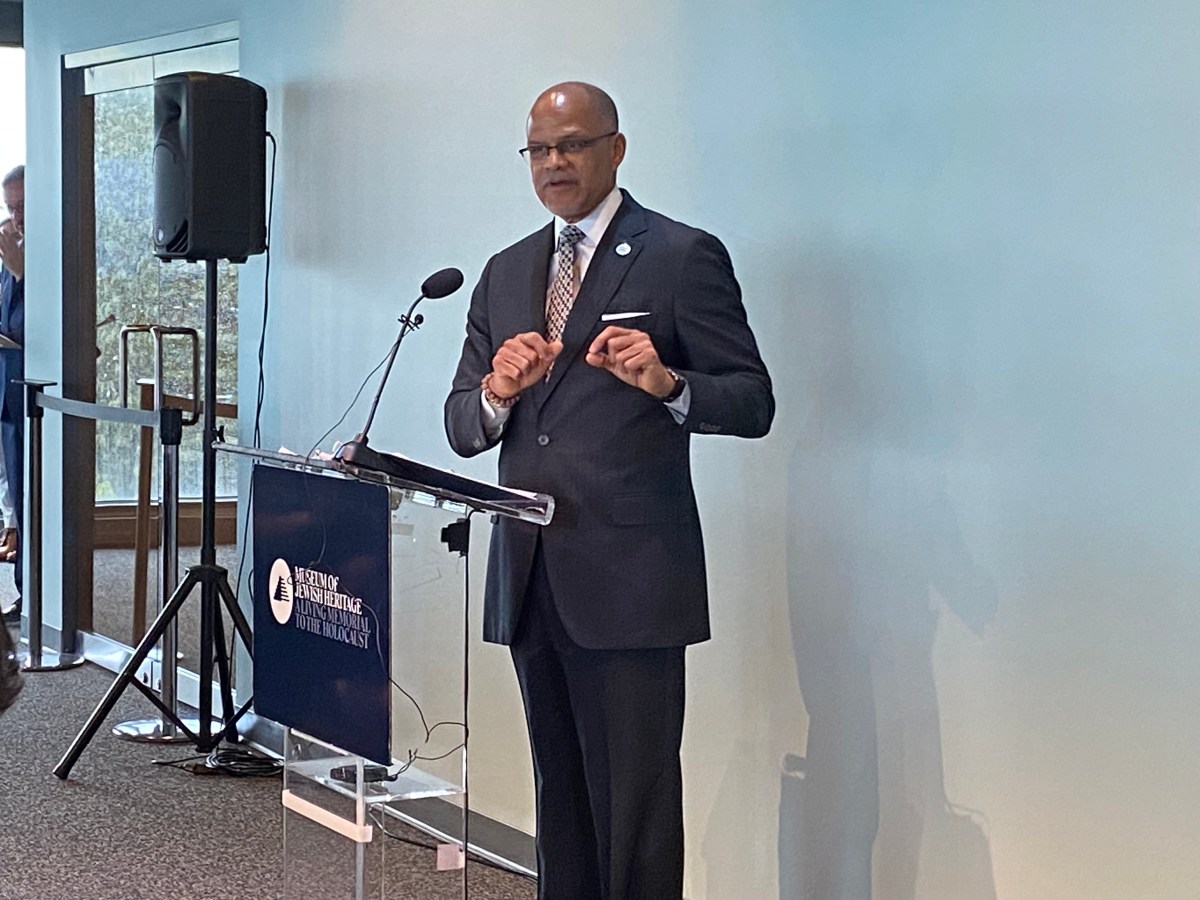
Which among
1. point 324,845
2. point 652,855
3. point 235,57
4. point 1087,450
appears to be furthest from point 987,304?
point 235,57

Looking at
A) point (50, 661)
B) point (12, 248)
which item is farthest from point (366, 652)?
point (12, 248)

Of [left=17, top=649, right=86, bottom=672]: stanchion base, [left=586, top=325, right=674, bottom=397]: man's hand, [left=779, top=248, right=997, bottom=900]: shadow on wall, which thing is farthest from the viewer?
[left=17, top=649, right=86, bottom=672]: stanchion base

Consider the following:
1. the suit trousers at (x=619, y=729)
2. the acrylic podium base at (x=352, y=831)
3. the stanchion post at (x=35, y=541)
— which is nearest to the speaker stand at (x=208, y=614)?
the stanchion post at (x=35, y=541)

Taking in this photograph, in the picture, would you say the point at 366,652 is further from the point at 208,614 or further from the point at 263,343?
the point at 263,343

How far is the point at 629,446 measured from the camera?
270 centimetres

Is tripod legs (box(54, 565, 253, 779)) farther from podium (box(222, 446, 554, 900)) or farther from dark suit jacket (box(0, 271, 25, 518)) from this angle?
dark suit jacket (box(0, 271, 25, 518))

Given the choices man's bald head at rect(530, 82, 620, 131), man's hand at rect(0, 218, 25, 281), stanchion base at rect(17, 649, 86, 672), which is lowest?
stanchion base at rect(17, 649, 86, 672)

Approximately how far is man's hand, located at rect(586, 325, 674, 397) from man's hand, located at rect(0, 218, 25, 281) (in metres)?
5.02

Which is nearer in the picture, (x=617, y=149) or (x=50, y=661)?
(x=617, y=149)

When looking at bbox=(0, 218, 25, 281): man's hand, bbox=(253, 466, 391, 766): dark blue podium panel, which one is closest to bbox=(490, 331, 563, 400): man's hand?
bbox=(253, 466, 391, 766): dark blue podium panel

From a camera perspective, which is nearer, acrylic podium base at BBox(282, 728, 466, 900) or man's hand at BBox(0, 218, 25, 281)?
acrylic podium base at BBox(282, 728, 466, 900)

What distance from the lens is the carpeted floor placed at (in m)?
2.92

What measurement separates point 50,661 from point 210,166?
2.36m

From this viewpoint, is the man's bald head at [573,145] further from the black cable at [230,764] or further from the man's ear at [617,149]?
the black cable at [230,764]
